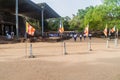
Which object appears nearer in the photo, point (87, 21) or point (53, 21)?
point (87, 21)

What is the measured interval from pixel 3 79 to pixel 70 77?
257 cm

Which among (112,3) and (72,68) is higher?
(112,3)

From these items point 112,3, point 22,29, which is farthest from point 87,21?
point 22,29

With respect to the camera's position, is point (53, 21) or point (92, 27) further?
point (53, 21)

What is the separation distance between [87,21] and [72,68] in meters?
51.9

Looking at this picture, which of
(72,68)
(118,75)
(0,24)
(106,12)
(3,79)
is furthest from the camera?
(106,12)

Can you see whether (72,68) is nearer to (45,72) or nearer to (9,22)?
(45,72)

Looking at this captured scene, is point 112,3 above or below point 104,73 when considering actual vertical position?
above

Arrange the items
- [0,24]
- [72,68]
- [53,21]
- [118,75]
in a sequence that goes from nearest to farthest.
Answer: [118,75] → [72,68] → [0,24] → [53,21]

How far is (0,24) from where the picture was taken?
5856 centimetres

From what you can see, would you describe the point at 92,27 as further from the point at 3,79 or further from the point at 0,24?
the point at 3,79

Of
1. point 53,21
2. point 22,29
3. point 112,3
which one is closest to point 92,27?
point 112,3

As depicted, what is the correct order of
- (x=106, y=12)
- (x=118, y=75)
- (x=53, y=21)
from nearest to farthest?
(x=118, y=75)
(x=106, y=12)
(x=53, y=21)

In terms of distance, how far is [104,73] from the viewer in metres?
12.4
